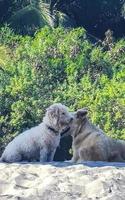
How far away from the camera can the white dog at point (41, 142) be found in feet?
42.9

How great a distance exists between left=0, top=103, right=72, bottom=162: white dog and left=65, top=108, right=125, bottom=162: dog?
43 centimetres

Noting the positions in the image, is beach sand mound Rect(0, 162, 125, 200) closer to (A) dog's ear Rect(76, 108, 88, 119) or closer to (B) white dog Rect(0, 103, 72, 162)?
(B) white dog Rect(0, 103, 72, 162)

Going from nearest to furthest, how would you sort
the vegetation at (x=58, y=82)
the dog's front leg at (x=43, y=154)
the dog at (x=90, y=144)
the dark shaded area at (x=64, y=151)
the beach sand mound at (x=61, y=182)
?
the beach sand mound at (x=61, y=182) < the dog's front leg at (x=43, y=154) < the dog at (x=90, y=144) < the dark shaded area at (x=64, y=151) < the vegetation at (x=58, y=82)

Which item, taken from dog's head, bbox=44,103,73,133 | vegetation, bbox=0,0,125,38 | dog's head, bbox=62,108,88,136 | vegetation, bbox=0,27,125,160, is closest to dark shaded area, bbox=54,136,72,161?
vegetation, bbox=0,27,125,160

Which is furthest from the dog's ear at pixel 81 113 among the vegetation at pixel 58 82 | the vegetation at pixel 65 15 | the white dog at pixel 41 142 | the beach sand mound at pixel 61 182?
the vegetation at pixel 65 15

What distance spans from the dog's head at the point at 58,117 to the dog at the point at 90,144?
1.00 ft

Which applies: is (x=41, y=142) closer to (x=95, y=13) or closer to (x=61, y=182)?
(x=61, y=182)

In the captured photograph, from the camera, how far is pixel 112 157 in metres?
13.8

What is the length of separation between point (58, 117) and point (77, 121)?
0.70m

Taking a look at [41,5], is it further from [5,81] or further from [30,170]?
[30,170]

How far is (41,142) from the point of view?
43.1 ft

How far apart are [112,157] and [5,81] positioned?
1409 cm

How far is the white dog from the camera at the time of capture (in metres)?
13.1

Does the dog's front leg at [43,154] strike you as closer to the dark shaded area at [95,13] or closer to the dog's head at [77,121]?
the dog's head at [77,121]
